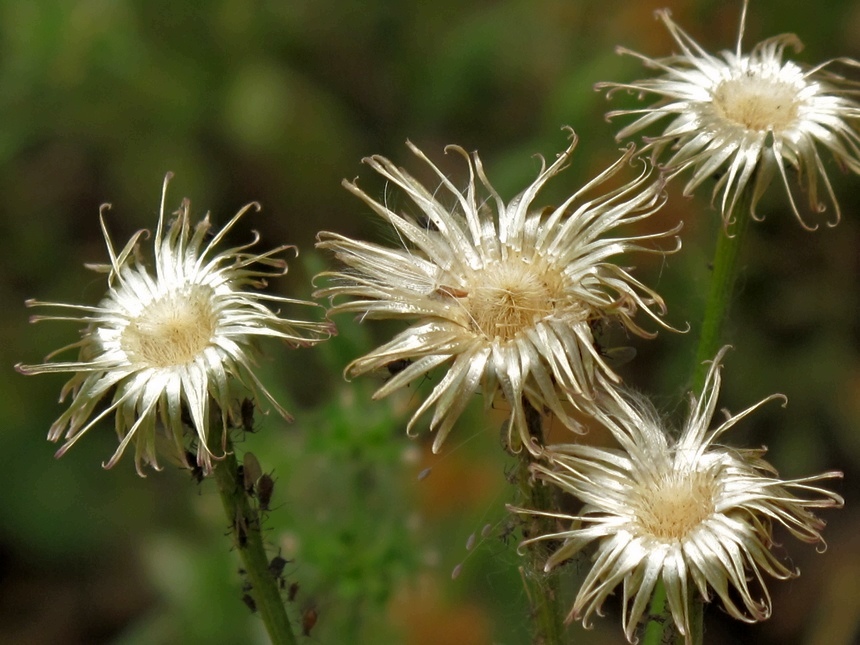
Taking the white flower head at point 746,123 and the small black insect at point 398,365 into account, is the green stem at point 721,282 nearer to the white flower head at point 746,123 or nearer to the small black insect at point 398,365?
the white flower head at point 746,123

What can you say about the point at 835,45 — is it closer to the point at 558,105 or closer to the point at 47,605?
the point at 558,105

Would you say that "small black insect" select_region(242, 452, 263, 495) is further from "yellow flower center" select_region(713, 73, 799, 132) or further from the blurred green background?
the blurred green background

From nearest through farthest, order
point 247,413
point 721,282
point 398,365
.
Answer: point 398,365 < point 247,413 < point 721,282

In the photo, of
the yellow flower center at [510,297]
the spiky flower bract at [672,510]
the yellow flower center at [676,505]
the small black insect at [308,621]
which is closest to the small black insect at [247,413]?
the yellow flower center at [510,297]

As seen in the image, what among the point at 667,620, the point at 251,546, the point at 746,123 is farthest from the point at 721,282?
the point at 251,546

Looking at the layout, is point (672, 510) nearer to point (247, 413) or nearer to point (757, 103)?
point (247, 413)
